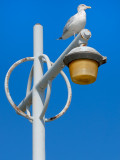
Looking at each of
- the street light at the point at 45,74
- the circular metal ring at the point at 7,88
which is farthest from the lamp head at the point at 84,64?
the circular metal ring at the point at 7,88

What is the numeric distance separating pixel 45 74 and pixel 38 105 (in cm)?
46

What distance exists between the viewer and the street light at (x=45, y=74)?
419 cm

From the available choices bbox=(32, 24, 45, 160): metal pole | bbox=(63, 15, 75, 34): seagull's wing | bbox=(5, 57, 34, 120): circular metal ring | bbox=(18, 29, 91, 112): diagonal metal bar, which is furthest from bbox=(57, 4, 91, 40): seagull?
bbox=(18, 29, 91, 112): diagonal metal bar

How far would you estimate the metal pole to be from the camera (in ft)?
15.9

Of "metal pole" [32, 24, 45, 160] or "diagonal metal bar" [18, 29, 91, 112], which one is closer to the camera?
"diagonal metal bar" [18, 29, 91, 112]

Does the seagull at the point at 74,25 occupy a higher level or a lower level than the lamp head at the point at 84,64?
higher

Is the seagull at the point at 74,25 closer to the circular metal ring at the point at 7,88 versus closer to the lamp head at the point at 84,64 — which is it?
the circular metal ring at the point at 7,88

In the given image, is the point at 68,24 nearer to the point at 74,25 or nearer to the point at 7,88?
the point at 74,25

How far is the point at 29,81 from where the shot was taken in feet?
18.3

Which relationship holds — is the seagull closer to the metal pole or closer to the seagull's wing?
the seagull's wing

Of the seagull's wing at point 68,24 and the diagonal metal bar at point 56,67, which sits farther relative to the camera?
the seagull's wing at point 68,24

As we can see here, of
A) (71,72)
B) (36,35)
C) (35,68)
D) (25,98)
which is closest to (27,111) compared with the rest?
(25,98)

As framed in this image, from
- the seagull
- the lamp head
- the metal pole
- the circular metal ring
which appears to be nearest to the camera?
the lamp head

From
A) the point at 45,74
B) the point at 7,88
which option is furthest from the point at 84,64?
the point at 7,88
